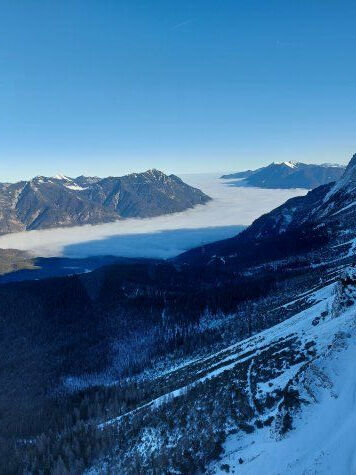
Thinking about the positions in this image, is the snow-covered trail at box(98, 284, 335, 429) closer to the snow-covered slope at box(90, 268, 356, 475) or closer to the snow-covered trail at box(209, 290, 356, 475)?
the snow-covered slope at box(90, 268, 356, 475)

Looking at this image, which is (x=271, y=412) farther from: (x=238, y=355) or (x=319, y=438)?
(x=238, y=355)

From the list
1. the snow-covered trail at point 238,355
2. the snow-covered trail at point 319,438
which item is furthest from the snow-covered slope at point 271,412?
the snow-covered trail at point 238,355

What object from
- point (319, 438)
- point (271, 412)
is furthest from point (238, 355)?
point (319, 438)

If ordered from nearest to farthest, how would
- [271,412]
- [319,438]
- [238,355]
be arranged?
[319,438] → [271,412] → [238,355]

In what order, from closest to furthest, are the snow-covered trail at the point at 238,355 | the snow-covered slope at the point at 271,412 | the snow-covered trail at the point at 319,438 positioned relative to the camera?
the snow-covered trail at the point at 319,438, the snow-covered slope at the point at 271,412, the snow-covered trail at the point at 238,355

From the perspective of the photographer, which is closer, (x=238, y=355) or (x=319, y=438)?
(x=319, y=438)

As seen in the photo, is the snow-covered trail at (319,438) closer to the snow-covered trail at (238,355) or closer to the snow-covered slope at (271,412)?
the snow-covered slope at (271,412)

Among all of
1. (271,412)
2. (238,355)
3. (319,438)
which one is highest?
(319,438)

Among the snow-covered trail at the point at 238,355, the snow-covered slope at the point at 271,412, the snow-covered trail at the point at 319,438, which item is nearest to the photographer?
the snow-covered trail at the point at 319,438

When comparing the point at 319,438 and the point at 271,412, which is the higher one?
the point at 319,438

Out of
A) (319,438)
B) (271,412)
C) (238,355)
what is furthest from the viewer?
(238,355)

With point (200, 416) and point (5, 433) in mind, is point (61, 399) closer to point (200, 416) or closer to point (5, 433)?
point (5, 433)

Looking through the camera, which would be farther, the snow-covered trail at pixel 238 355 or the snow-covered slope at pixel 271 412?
the snow-covered trail at pixel 238 355
